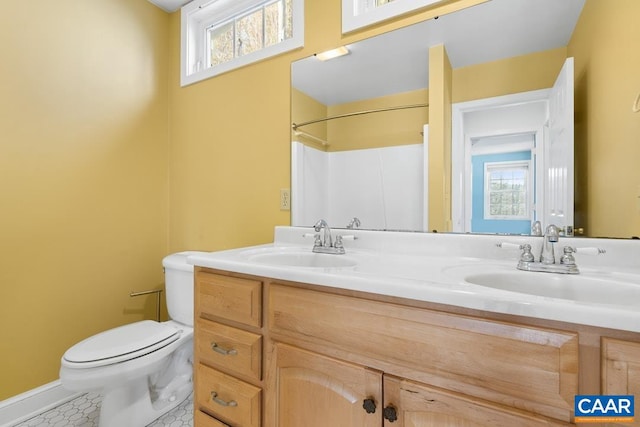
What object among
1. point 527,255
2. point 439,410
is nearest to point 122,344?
point 439,410

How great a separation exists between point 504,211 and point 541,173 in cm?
17

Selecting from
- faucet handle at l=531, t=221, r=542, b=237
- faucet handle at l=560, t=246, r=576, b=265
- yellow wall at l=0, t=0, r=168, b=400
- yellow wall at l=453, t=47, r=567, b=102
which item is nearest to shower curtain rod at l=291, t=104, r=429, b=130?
yellow wall at l=453, t=47, r=567, b=102

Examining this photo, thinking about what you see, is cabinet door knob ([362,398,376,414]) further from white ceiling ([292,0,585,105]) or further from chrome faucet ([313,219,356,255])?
white ceiling ([292,0,585,105])

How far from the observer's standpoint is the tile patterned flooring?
1.42 metres

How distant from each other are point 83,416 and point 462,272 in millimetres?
1880

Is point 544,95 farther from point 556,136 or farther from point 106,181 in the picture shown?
point 106,181

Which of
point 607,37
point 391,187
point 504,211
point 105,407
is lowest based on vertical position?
point 105,407

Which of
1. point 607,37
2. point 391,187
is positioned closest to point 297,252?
point 391,187

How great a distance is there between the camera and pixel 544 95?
40.5 inches

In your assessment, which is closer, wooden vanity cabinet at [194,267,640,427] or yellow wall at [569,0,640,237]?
wooden vanity cabinet at [194,267,640,427]

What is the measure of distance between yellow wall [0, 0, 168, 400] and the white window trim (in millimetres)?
1402

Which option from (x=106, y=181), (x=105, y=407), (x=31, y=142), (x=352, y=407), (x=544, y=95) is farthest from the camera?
(x=106, y=181)

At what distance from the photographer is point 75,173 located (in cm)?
163

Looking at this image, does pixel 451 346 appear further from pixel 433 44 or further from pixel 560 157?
pixel 433 44
